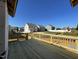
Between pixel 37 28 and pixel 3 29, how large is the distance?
34888mm

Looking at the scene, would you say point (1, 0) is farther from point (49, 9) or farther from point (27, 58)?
point (49, 9)

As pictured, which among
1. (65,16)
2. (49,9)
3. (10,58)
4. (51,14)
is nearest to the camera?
(10,58)

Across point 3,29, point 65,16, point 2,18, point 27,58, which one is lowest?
point 27,58

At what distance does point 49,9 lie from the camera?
28.4 m

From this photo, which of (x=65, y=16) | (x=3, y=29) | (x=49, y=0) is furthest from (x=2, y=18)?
(x=65, y=16)

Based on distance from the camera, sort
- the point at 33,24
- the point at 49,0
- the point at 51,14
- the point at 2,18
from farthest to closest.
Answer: the point at 33,24, the point at 51,14, the point at 49,0, the point at 2,18

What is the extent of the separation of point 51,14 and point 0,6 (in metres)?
29.1

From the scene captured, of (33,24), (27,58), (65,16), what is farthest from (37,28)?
(27,58)

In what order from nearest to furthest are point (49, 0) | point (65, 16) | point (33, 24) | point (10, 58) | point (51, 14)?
point (10, 58)
point (49, 0)
point (65, 16)
point (51, 14)
point (33, 24)

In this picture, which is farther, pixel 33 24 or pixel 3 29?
pixel 33 24

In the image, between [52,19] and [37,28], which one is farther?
[37,28]

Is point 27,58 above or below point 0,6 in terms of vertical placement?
below

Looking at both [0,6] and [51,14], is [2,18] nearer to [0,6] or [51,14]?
[0,6]

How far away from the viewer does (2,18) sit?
1.88 meters
